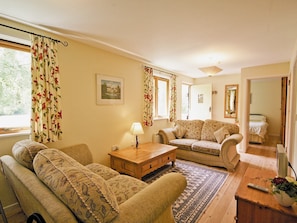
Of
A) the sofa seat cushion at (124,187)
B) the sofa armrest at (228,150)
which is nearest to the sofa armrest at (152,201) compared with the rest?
the sofa seat cushion at (124,187)

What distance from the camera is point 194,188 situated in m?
Result: 2.52

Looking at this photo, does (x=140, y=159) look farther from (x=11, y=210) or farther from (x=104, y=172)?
(x=11, y=210)

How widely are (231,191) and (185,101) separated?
381 centimetres

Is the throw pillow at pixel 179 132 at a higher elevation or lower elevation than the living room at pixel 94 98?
lower

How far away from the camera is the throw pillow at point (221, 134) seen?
3.49m

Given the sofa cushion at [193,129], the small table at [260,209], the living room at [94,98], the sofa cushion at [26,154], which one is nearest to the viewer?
the small table at [260,209]

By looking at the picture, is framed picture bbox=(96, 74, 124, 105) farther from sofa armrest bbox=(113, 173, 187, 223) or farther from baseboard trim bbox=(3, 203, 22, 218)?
Result: sofa armrest bbox=(113, 173, 187, 223)

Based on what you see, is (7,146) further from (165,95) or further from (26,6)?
(165,95)

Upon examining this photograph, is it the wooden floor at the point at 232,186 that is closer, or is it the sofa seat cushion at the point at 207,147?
the wooden floor at the point at 232,186

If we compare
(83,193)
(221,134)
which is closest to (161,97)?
(221,134)

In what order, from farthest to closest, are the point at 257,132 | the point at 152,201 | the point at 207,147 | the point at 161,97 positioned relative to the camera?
the point at 257,132
the point at 161,97
the point at 207,147
the point at 152,201

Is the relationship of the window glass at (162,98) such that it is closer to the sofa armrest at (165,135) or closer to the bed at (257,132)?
the sofa armrest at (165,135)

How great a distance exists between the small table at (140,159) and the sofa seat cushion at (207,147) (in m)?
0.62

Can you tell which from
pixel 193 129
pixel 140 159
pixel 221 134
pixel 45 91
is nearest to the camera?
pixel 45 91
